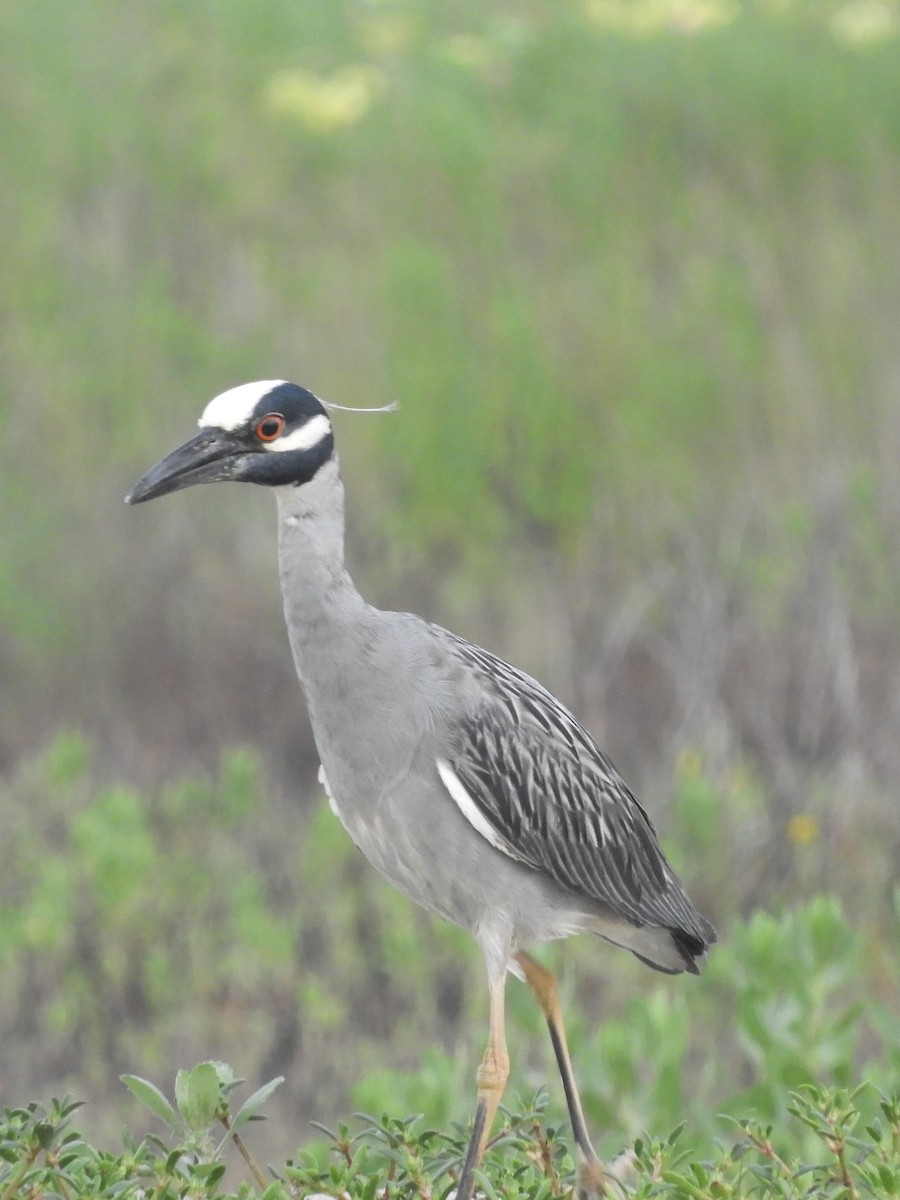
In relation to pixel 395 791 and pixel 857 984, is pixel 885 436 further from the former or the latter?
pixel 395 791

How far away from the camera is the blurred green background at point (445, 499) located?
831cm

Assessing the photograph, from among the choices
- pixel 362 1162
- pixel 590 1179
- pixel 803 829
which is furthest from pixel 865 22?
pixel 362 1162

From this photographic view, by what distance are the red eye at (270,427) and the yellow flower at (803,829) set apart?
5.54 meters

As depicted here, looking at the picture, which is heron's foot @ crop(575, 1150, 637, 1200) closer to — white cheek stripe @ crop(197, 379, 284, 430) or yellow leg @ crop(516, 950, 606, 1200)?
yellow leg @ crop(516, 950, 606, 1200)

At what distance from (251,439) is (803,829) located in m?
5.59

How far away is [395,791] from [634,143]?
11.1 m

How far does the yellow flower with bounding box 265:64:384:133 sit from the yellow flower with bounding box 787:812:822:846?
817cm

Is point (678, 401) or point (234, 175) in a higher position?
point (234, 175)

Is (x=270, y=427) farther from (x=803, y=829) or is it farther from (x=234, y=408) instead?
(x=803, y=829)

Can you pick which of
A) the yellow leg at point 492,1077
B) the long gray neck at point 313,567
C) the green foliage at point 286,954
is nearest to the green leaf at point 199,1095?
the yellow leg at point 492,1077

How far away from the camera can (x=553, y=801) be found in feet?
14.6

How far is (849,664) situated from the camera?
29.3 feet

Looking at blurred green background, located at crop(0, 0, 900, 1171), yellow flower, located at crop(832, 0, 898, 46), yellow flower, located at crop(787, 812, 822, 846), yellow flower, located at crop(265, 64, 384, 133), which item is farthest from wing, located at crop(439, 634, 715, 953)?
yellow flower, located at crop(832, 0, 898, 46)

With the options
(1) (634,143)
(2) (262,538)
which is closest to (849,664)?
(2) (262,538)
